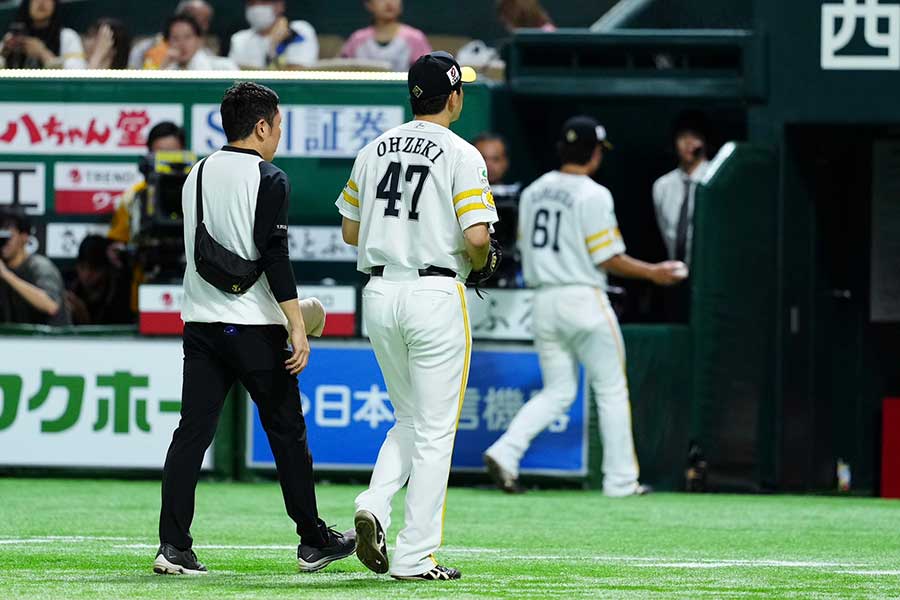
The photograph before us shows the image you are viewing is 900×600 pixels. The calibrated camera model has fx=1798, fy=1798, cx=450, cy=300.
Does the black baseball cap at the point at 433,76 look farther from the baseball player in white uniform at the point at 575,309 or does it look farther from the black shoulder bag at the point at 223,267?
the baseball player in white uniform at the point at 575,309

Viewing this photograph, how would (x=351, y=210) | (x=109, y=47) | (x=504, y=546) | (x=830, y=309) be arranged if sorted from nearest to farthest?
(x=351, y=210)
(x=504, y=546)
(x=830, y=309)
(x=109, y=47)

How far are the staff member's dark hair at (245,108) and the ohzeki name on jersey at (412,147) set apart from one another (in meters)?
0.46

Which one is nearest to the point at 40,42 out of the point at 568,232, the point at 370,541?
the point at 568,232

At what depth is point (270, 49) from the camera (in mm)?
14461

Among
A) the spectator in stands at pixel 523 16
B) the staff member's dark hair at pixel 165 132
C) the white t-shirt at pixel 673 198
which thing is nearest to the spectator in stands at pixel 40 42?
the staff member's dark hair at pixel 165 132

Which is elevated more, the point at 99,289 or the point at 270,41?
the point at 270,41

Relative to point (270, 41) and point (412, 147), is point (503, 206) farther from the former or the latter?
point (412, 147)

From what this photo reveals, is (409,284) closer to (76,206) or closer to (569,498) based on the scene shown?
(569,498)

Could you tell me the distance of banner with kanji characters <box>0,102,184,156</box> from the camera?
43.7 ft

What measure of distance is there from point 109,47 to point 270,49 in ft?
4.28

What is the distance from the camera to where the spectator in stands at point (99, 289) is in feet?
42.7

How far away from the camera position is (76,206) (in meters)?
13.5

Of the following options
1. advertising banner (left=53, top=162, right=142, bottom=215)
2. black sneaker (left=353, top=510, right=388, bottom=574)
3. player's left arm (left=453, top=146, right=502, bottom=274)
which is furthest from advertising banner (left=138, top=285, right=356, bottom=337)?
black sneaker (left=353, top=510, right=388, bottom=574)

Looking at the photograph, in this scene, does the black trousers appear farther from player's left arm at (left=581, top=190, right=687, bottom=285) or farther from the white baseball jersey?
player's left arm at (left=581, top=190, right=687, bottom=285)
